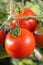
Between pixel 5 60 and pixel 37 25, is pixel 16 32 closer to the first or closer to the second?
pixel 37 25

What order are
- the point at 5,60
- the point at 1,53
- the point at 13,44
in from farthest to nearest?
the point at 5,60, the point at 1,53, the point at 13,44

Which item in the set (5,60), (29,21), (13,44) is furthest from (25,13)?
(5,60)

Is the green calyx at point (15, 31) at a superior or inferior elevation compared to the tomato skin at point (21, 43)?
superior

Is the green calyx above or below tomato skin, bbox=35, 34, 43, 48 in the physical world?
above

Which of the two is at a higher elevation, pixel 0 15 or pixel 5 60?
pixel 0 15

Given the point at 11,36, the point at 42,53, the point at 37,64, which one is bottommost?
the point at 37,64

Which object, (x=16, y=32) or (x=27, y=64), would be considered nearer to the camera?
(x=16, y=32)

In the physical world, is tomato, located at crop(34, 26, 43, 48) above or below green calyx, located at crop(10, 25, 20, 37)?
below

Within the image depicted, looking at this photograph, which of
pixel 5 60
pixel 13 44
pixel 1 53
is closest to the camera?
pixel 13 44
